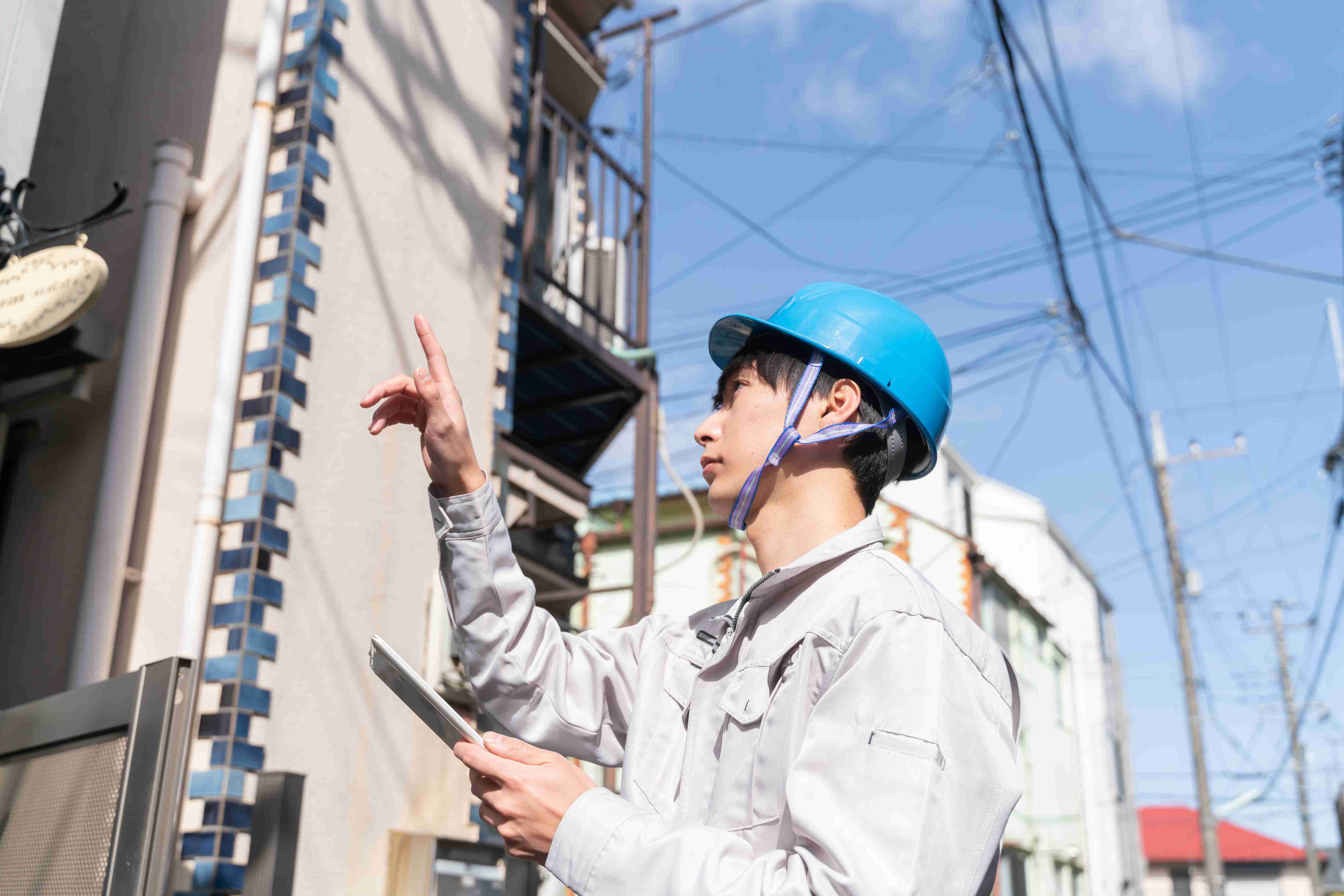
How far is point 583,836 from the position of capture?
1586 mm

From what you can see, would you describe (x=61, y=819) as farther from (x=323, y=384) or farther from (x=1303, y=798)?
(x=1303, y=798)

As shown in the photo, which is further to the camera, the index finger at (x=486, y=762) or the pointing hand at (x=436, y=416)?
the pointing hand at (x=436, y=416)

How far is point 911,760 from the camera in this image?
4.99 ft

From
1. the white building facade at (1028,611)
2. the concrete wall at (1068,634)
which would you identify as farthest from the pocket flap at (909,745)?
the concrete wall at (1068,634)

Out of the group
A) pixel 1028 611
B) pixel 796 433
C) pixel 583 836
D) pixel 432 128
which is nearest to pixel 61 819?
pixel 583 836

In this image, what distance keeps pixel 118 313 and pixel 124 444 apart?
0.94m

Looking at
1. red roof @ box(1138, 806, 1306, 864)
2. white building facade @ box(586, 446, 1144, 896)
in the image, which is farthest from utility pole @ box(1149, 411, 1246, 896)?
red roof @ box(1138, 806, 1306, 864)

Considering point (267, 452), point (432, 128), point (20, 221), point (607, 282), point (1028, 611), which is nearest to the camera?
point (20, 221)

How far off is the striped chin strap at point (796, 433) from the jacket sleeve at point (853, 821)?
50 cm

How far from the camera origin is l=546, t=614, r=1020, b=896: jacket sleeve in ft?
4.76

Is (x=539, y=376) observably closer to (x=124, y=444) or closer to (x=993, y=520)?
(x=124, y=444)

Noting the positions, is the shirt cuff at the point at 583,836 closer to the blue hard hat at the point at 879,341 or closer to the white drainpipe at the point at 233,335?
the blue hard hat at the point at 879,341

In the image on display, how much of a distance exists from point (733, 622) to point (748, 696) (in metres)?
0.25

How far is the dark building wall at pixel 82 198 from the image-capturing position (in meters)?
4.86
